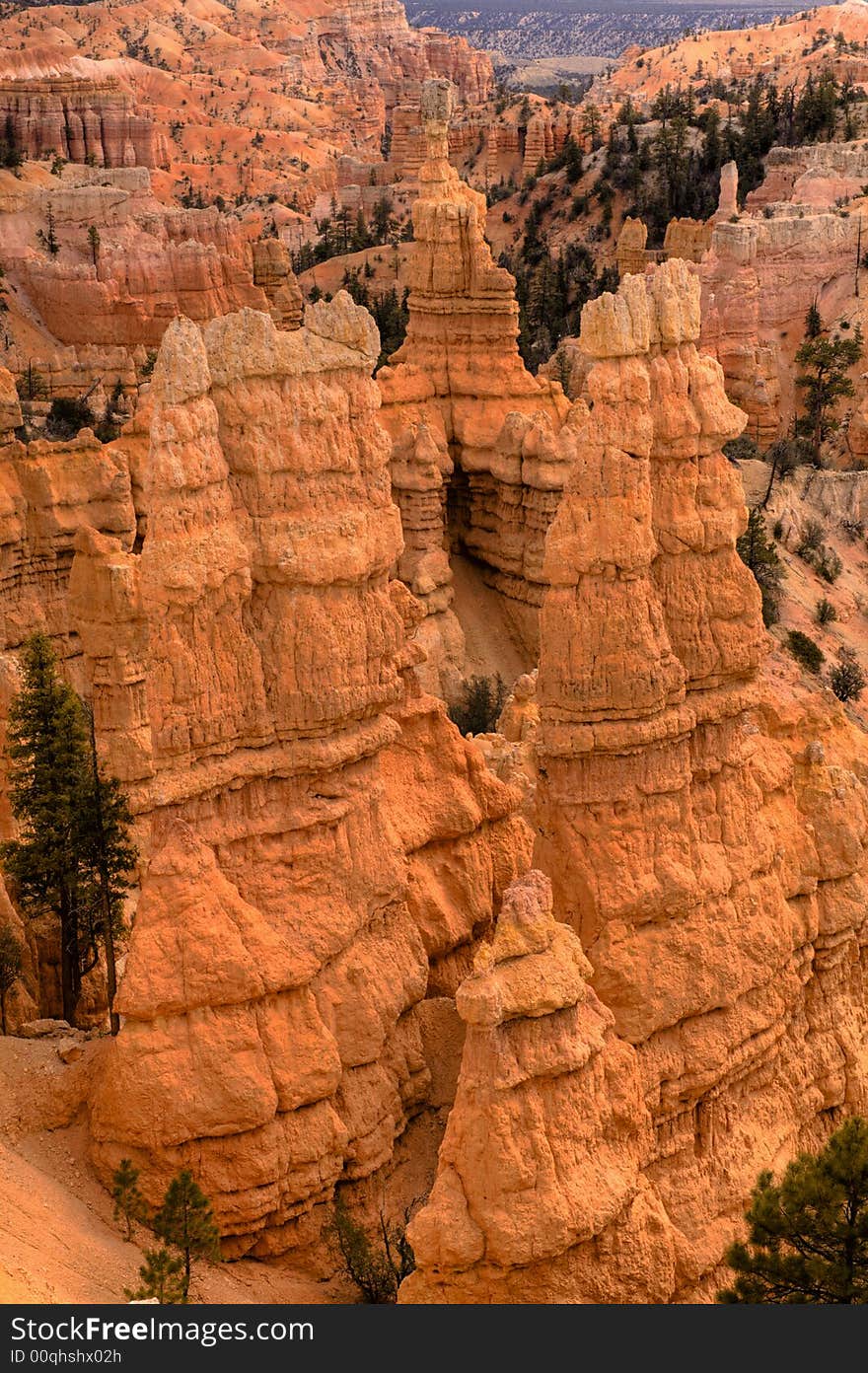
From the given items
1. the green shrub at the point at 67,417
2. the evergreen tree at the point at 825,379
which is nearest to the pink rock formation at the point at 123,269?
the green shrub at the point at 67,417

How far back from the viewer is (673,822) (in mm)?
17875

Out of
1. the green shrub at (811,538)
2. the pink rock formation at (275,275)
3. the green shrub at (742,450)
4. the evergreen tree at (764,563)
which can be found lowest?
the green shrub at (811,538)

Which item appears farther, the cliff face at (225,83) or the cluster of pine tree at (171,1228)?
the cliff face at (225,83)

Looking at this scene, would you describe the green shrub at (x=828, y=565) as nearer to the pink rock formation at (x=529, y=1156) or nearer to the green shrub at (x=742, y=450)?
the green shrub at (x=742, y=450)

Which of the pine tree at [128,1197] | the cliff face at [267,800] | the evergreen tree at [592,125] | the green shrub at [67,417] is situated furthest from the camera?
the evergreen tree at [592,125]

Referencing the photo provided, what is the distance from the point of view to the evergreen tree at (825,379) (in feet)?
173

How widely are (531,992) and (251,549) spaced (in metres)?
4.33

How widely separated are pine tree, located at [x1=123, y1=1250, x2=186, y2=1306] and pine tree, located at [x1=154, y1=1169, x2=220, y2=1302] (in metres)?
0.40

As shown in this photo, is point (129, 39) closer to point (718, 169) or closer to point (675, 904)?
point (718, 169)

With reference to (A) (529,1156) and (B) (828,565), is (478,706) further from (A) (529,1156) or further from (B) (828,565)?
(A) (529,1156)

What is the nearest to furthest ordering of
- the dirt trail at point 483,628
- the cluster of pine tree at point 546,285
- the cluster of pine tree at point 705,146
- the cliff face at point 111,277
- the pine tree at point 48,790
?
the pine tree at point 48,790, the dirt trail at point 483,628, the cliff face at point 111,277, the cluster of pine tree at point 546,285, the cluster of pine tree at point 705,146

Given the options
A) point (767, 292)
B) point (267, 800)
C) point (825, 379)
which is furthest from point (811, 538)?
point (267, 800)

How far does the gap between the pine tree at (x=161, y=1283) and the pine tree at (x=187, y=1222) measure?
40 centimetres

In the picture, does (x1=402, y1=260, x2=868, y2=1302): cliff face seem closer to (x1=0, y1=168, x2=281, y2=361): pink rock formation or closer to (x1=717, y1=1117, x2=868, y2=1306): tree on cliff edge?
(x1=717, y1=1117, x2=868, y2=1306): tree on cliff edge
